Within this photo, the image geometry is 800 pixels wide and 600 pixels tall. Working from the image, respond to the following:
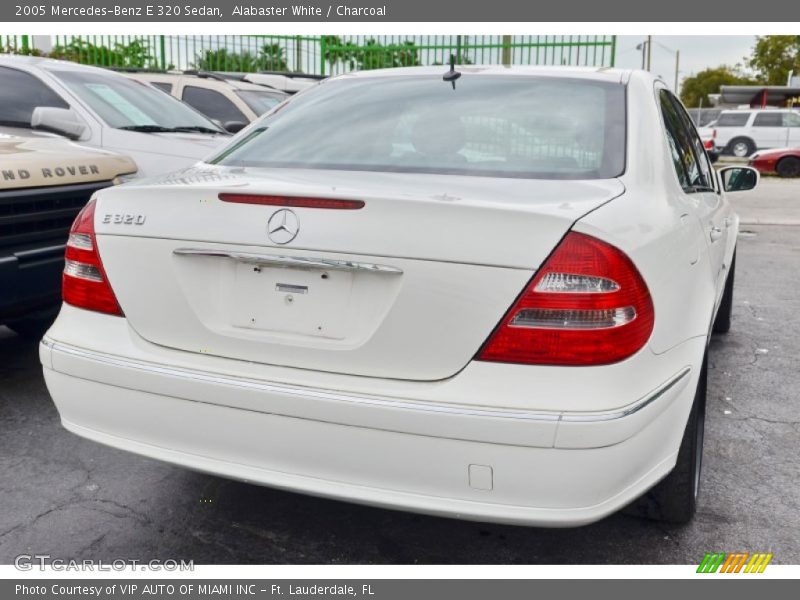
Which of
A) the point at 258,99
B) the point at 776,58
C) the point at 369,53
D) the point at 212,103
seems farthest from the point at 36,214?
the point at 776,58

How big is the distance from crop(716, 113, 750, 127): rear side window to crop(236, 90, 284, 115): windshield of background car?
21.1 meters

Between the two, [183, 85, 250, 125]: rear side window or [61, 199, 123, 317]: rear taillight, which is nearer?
[61, 199, 123, 317]: rear taillight

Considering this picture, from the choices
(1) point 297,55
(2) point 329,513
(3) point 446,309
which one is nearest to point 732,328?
(2) point 329,513

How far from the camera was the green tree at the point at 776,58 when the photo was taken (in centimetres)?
5812

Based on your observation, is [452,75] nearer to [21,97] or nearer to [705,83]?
[21,97]

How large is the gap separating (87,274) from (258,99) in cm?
749

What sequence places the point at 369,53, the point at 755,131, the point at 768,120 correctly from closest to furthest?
the point at 369,53 → the point at 768,120 → the point at 755,131

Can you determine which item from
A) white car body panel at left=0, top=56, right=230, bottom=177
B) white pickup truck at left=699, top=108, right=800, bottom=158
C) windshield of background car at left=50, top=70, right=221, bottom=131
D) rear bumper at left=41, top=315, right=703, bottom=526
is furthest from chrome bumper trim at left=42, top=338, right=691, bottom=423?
white pickup truck at left=699, top=108, right=800, bottom=158

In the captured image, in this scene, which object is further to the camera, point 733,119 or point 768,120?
point 733,119

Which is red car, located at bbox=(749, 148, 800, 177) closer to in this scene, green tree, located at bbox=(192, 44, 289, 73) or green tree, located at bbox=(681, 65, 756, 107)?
green tree, located at bbox=(192, 44, 289, 73)

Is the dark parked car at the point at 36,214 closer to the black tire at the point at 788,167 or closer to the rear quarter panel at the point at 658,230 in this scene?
the rear quarter panel at the point at 658,230

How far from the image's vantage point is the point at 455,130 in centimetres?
282

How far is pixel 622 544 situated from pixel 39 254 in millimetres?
2817

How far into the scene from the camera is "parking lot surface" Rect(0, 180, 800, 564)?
106 inches
